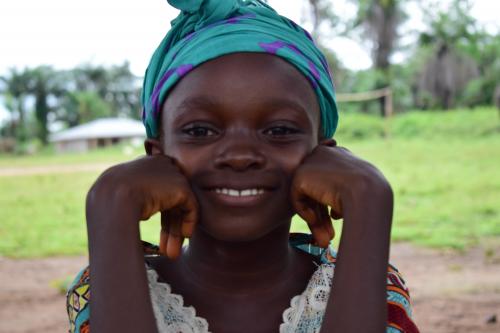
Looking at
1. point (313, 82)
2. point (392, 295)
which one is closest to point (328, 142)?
point (313, 82)

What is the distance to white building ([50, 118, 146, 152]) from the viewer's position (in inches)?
1444

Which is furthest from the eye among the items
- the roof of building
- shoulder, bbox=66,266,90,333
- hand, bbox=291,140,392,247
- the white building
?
the roof of building

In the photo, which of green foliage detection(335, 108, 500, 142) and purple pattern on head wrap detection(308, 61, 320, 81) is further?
green foliage detection(335, 108, 500, 142)

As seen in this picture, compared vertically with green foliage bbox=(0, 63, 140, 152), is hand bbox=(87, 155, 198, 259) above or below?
above

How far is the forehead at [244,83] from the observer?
1356 millimetres

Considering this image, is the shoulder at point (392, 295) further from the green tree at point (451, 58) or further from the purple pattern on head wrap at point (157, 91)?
the green tree at point (451, 58)

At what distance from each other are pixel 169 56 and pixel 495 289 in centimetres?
315

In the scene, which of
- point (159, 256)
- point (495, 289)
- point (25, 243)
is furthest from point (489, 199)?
point (159, 256)

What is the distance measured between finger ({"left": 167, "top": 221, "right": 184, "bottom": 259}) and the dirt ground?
215 cm

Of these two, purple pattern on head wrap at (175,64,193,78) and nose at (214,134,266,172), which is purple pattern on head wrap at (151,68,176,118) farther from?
nose at (214,134,266,172)

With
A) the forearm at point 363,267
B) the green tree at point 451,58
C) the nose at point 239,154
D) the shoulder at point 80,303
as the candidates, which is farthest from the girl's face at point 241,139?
the green tree at point 451,58

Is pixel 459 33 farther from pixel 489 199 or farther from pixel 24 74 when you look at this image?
pixel 24 74

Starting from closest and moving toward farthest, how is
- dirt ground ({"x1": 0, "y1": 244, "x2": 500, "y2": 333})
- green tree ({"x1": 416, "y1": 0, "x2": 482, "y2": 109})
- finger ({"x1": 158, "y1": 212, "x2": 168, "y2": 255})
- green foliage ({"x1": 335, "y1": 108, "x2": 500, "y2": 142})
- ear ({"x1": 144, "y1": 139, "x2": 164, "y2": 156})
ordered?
1. finger ({"x1": 158, "y1": 212, "x2": 168, "y2": 255})
2. ear ({"x1": 144, "y1": 139, "x2": 164, "y2": 156})
3. dirt ground ({"x1": 0, "y1": 244, "x2": 500, "y2": 333})
4. green foliage ({"x1": 335, "y1": 108, "x2": 500, "y2": 142})
5. green tree ({"x1": 416, "y1": 0, "x2": 482, "y2": 109})

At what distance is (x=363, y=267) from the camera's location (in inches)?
48.3
